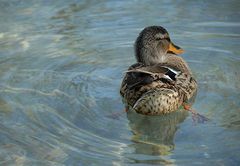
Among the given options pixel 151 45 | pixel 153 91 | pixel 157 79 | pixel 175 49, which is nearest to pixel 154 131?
pixel 153 91

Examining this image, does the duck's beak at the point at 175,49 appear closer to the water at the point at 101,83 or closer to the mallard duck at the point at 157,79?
the mallard duck at the point at 157,79

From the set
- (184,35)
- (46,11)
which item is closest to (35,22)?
(46,11)

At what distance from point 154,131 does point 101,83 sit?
1485mm

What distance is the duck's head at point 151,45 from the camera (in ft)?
24.4

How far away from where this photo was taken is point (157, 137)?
626 centimetres

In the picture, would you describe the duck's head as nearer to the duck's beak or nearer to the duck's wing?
the duck's beak

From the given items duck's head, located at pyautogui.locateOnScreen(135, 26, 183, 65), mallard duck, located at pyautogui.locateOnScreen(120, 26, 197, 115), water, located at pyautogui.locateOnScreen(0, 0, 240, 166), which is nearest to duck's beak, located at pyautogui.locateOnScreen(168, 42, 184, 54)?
mallard duck, located at pyautogui.locateOnScreen(120, 26, 197, 115)

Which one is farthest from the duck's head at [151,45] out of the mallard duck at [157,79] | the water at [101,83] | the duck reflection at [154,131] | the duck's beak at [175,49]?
the duck reflection at [154,131]

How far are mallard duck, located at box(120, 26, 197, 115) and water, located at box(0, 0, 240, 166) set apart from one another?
0.51 feet

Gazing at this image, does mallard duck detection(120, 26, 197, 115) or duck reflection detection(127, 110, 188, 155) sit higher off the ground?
mallard duck detection(120, 26, 197, 115)

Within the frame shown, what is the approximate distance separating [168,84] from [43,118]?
1.46 m

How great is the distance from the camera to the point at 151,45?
7.55m

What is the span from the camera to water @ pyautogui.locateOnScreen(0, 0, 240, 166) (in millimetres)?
5895

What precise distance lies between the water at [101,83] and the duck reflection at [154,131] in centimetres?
1
